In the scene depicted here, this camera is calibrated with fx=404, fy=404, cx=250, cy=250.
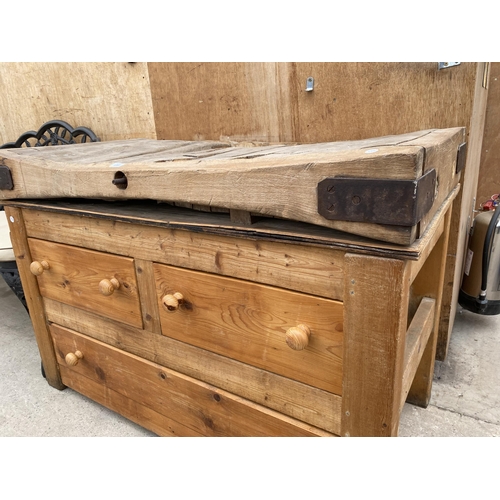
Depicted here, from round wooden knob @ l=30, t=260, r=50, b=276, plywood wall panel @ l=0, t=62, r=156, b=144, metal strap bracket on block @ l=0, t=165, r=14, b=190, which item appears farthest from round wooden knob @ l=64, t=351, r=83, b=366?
plywood wall panel @ l=0, t=62, r=156, b=144

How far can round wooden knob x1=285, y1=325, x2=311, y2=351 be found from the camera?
2.49 feet

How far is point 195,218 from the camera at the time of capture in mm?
896

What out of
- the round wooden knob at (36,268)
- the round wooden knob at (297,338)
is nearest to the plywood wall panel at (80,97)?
the round wooden knob at (36,268)

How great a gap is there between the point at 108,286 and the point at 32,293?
50 cm

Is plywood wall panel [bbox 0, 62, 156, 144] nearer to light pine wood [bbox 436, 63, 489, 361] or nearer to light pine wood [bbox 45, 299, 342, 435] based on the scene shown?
light pine wood [bbox 45, 299, 342, 435]

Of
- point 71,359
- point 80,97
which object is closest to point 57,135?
point 80,97

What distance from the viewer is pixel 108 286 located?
1038 mm

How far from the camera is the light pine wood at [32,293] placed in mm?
1297

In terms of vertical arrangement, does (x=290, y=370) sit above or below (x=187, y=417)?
above

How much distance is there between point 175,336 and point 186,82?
1157 mm

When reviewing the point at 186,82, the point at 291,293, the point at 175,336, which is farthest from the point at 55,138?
the point at 291,293

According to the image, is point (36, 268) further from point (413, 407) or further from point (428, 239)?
point (413, 407)

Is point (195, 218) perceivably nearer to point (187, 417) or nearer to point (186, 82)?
point (187, 417)

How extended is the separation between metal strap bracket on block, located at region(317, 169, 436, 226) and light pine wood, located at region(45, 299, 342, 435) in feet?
1.29
